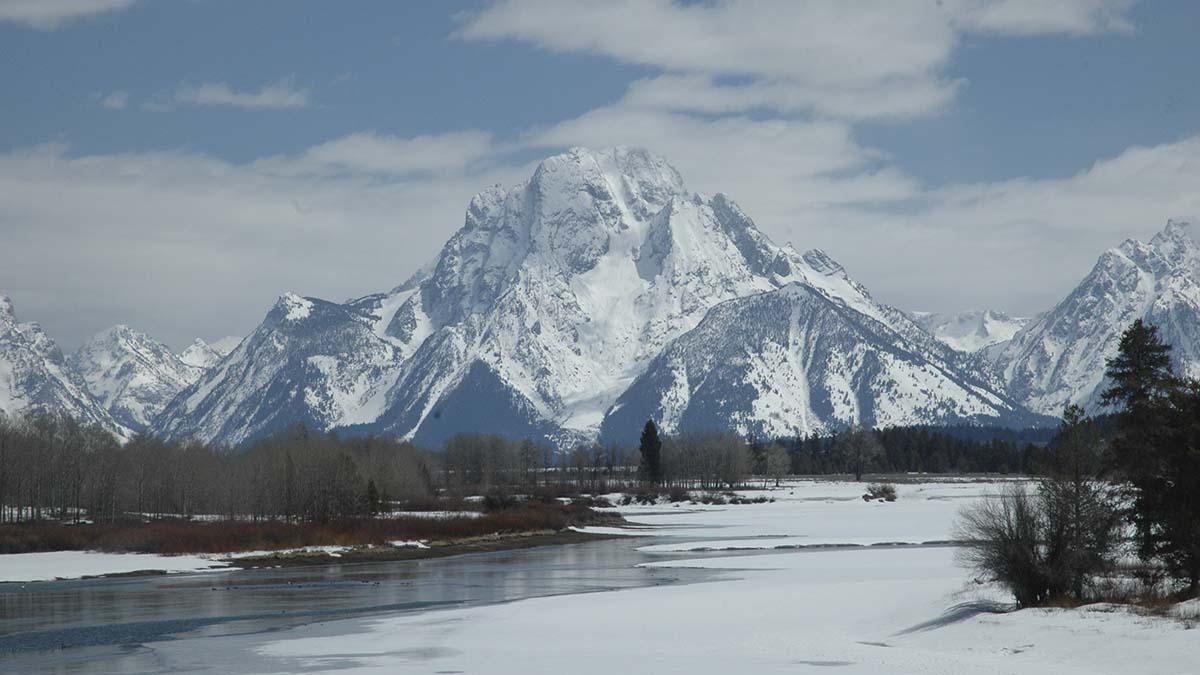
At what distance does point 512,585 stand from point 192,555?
3289 cm

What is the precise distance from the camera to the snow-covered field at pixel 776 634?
3494 cm

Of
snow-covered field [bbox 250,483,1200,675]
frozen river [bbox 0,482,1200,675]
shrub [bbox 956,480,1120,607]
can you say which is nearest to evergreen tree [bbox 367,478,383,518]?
frozen river [bbox 0,482,1200,675]

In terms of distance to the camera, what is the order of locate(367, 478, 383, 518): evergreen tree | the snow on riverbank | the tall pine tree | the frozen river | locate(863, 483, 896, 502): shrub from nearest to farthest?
1. the frozen river
2. the tall pine tree
3. the snow on riverbank
4. locate(367, 478, 383, 518): evergreen tree
5. locate(863, 483, 896, 502): shrub

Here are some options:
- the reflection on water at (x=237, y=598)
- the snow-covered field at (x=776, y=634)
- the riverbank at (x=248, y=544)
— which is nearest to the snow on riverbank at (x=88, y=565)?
the riverbank at (x=248, y=544)

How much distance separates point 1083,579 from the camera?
43.0m

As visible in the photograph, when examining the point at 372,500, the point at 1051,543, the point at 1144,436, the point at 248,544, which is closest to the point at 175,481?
Result: the point at 372,500

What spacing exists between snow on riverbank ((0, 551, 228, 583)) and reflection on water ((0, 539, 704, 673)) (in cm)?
401

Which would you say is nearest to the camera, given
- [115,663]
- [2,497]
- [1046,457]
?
[115,663]

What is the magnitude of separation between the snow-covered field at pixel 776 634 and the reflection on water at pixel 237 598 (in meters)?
4.15

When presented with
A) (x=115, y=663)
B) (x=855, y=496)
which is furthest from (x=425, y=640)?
(x=855, y=496)

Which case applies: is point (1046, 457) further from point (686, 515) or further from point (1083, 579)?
point (686, 515)

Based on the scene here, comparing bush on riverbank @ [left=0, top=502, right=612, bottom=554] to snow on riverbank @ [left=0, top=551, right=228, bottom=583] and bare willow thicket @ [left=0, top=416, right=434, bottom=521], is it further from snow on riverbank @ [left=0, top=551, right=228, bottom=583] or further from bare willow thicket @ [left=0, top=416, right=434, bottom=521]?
bare willow thicket @ [left=0, top=416, right=434, bottom=521]

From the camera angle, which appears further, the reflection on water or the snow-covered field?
the reflection on water

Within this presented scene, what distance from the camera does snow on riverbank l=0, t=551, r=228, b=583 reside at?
249 feet
